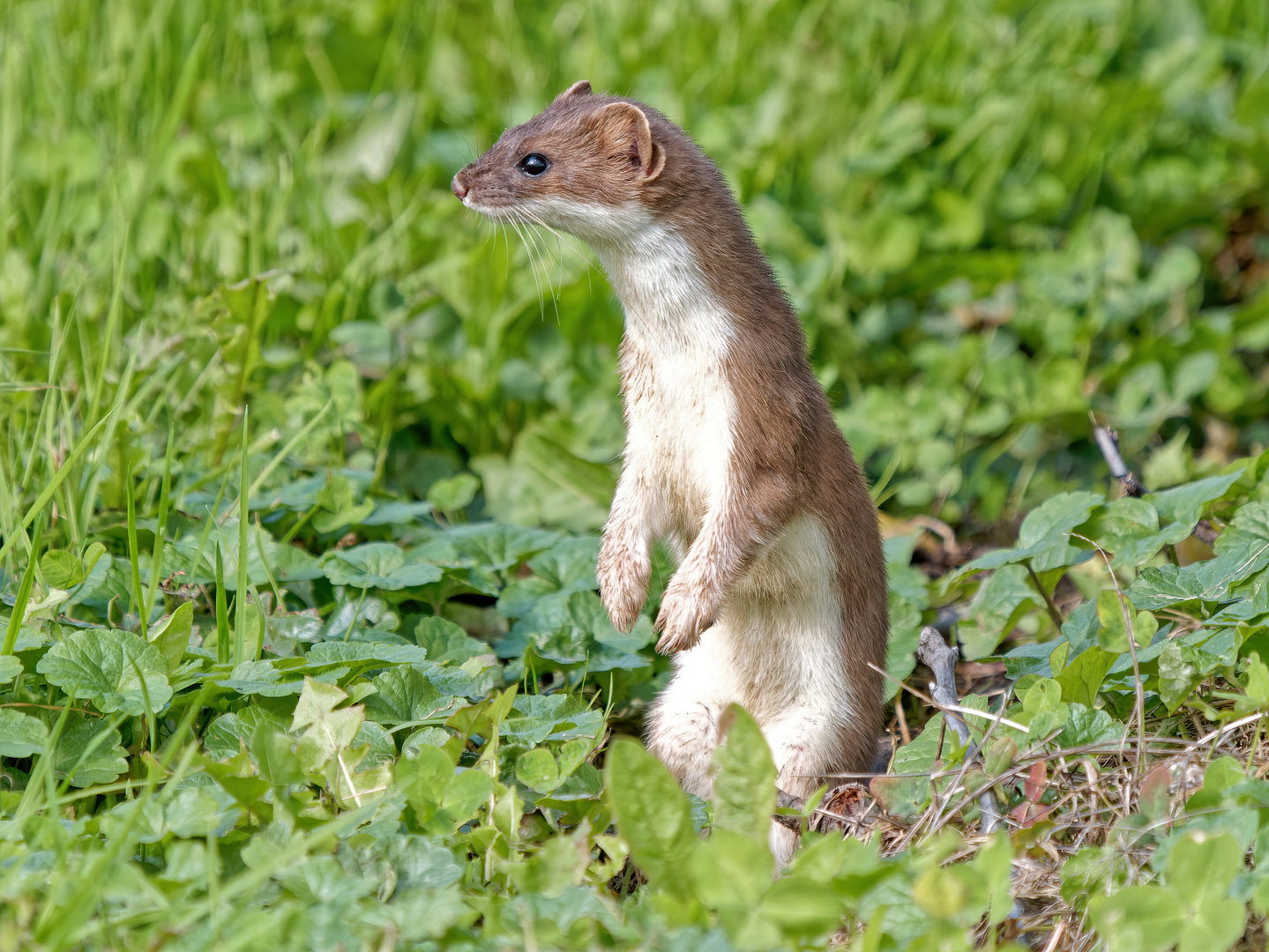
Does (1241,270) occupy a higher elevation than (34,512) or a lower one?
lower

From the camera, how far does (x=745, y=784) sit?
7.53ft

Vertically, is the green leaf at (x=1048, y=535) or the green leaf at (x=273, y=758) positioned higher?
the green leaf at (x=273, y=758)

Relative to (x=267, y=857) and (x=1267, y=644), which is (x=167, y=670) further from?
(x=1267, y=644)

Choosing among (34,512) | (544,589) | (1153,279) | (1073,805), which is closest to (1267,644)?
(1073,805)

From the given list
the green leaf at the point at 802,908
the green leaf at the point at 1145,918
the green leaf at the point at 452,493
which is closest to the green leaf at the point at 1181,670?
the green leaf at the point at 1145,918

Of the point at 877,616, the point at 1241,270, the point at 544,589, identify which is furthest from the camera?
the point at 1241,270

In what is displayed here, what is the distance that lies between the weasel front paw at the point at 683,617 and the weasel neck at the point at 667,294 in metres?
0.54

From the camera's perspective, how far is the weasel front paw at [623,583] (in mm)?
3088

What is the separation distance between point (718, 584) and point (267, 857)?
115cm

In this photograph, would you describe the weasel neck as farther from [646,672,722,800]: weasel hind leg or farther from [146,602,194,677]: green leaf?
[146,602,194,677]: green leaf

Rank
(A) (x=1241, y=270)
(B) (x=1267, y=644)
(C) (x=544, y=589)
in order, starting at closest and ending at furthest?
(B) (x=1267, y=644) → (C) (x=544, y=589) → (A) (x=1241, y=270)

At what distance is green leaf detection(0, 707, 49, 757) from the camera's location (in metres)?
2.47

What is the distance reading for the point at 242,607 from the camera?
9.15 ft

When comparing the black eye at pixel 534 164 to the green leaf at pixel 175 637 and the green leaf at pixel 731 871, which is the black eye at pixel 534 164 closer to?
the green leaf at pixel 175 637
